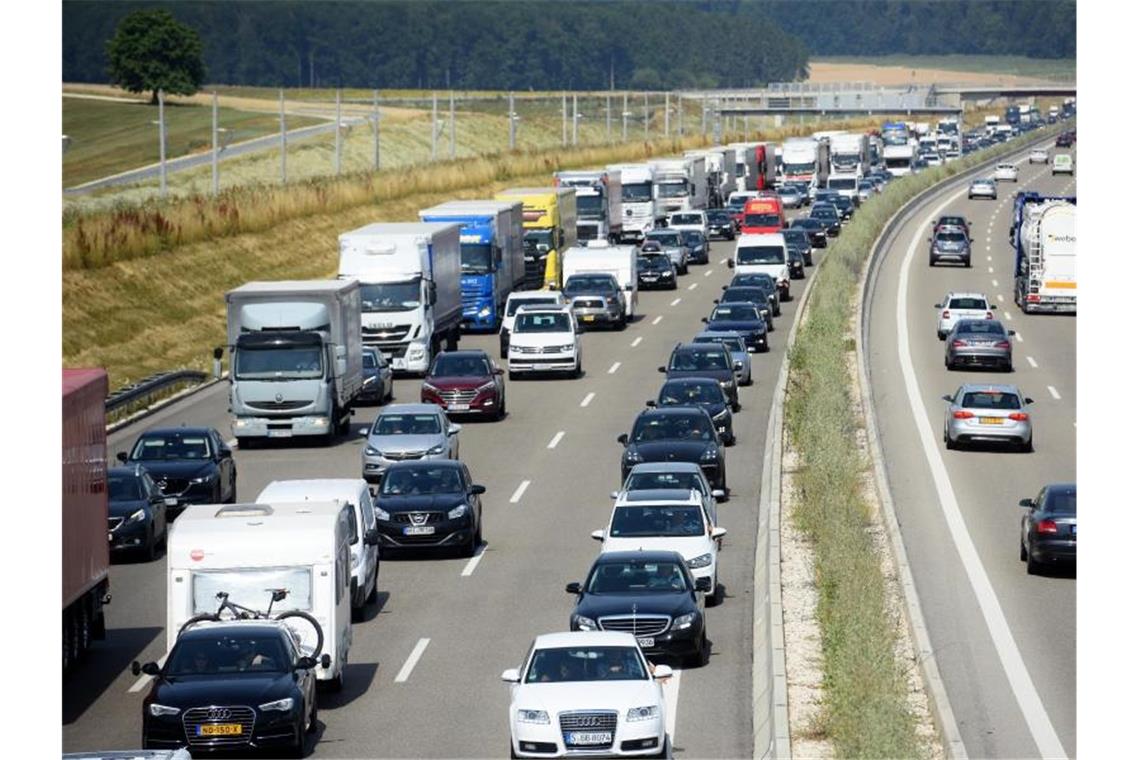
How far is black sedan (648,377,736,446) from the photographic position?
147ft

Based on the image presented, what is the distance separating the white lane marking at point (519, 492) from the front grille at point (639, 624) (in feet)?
44.1

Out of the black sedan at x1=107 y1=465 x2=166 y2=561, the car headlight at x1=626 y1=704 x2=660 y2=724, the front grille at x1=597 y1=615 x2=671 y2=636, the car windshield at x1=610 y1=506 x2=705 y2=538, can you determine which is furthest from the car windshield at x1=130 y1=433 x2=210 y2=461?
the car headlight at x1=626 y1=704 x2=660 y2=724

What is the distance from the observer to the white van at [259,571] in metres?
25.4

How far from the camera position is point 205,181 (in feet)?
429

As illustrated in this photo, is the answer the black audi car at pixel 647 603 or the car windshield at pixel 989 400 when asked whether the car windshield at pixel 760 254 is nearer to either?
the car windshield at pixel 989 400

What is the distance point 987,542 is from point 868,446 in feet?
23.9

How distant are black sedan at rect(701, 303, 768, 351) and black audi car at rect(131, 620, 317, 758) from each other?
3754 centimetres

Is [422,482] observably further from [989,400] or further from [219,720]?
[989,400]

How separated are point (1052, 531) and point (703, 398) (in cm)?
1333
